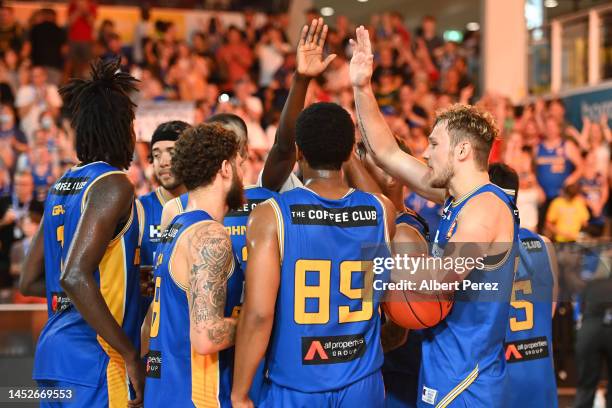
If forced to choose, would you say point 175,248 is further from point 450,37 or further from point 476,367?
point 450,37

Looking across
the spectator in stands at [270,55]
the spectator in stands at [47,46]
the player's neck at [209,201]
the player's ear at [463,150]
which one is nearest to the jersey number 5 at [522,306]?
the player's ear at [463,150]

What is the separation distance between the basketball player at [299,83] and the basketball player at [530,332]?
127cm

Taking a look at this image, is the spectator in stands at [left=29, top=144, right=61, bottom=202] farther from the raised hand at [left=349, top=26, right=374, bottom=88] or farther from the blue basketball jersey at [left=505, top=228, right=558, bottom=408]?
the blue basketball jersey at [left=505, top=228, right=558, bottom=408]

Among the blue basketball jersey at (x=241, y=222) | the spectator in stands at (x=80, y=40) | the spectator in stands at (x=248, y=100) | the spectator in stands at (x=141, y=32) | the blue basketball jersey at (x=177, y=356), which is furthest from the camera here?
the spectator in stands at (x=141, y=32)

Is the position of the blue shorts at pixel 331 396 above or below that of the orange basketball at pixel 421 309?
below

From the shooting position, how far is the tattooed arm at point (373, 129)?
461cm

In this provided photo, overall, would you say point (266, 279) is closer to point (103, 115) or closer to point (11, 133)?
point (103, 115)

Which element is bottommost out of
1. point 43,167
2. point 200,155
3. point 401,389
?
point 401,389

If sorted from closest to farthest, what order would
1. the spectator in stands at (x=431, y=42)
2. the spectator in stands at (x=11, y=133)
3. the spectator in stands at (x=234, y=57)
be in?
the spectator in stands at (x=11, y=133) → the spectator in stands at (x=234, y=57) → the spectator in stands at (x=431, y=42)

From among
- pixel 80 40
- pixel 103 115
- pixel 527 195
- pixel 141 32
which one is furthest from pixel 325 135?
pixel 141 32

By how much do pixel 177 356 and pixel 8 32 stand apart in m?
12.4

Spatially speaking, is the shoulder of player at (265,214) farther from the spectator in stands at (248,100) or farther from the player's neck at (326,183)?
the spectator in stands at (248,100)

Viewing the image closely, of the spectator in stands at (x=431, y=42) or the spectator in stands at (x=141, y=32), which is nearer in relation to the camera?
the spectator in stands at (x=141, y=32)

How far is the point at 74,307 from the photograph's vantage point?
4352mm
